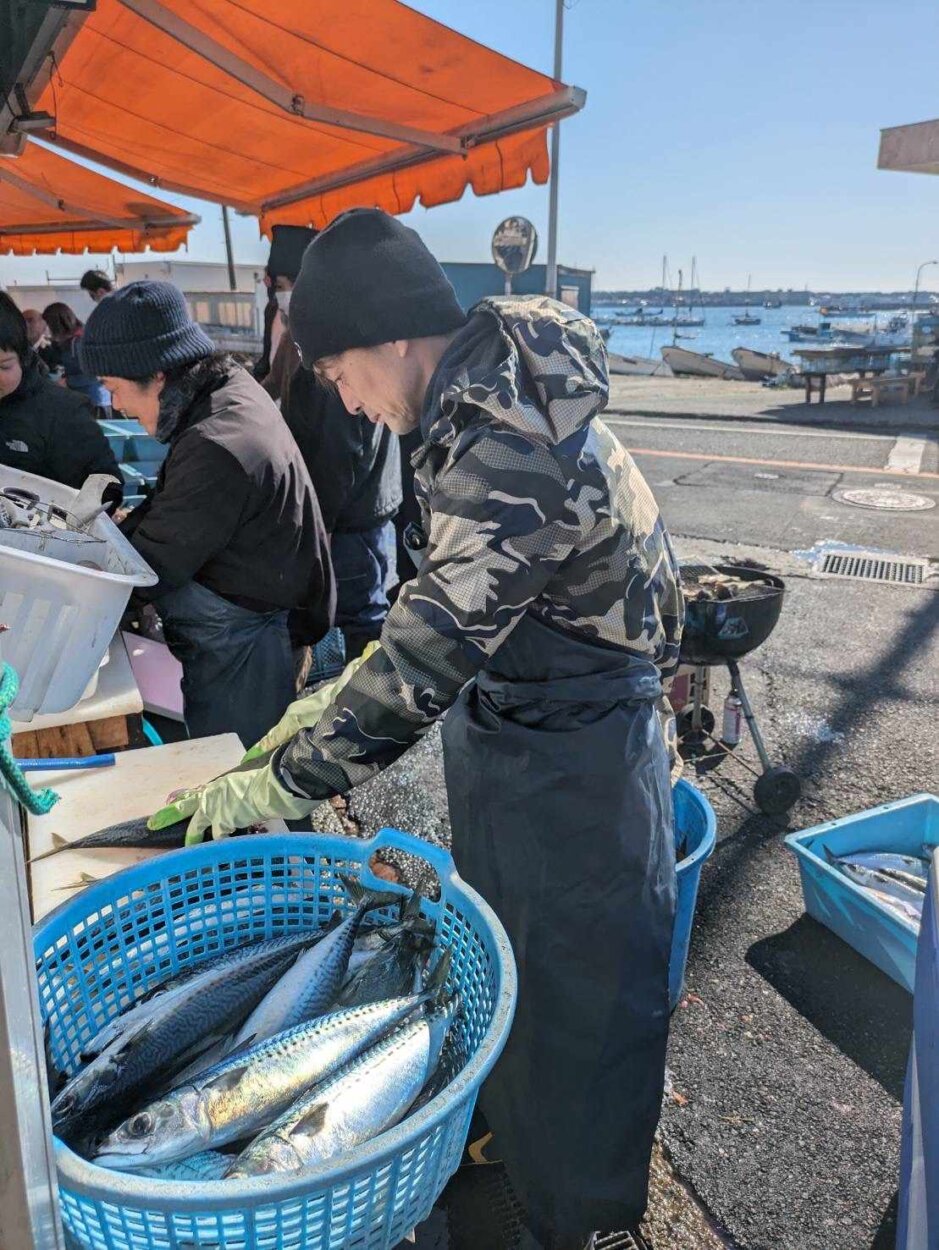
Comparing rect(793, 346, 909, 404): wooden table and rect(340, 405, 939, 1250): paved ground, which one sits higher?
rect(793, 346, 909, 404): wooden table

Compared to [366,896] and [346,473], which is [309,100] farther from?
[366,896]

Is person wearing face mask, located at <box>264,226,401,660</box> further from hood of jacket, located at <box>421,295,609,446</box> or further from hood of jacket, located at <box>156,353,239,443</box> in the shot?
hood of jacket, located at <box>421,295,609,446</box>

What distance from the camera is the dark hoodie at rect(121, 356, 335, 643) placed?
9.66 feet

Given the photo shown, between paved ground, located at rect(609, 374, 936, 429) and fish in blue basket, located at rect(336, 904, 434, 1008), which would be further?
paved ground, located at rect(609, 374, 936, 429)

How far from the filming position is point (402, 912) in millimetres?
1681

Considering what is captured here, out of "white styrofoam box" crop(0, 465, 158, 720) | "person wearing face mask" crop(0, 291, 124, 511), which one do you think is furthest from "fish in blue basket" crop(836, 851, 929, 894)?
"person wearing face mask" crop(0, 291, 124, 511)

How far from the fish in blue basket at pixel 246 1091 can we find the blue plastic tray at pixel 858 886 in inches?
94.6

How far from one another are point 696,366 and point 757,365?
3.25 metres

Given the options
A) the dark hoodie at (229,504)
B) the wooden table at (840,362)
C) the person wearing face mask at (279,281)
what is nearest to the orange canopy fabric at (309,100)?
the person wearing face mask at (279,281)

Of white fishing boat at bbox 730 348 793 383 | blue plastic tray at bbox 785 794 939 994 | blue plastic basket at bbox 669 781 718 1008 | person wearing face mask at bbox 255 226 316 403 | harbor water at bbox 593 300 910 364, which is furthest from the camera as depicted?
harbor water at bbox 593 300 910 364

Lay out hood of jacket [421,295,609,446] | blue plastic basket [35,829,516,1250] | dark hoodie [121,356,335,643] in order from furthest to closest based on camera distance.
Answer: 1. dark hoodie [121,356,335,643]
2. hood of jacket [421,295,609,446]
3. blue plastic basket [35,829,516,1250]

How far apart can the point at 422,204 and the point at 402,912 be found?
5376 millimetres

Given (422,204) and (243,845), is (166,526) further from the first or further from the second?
(422,204)

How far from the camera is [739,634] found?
12.5 ft
